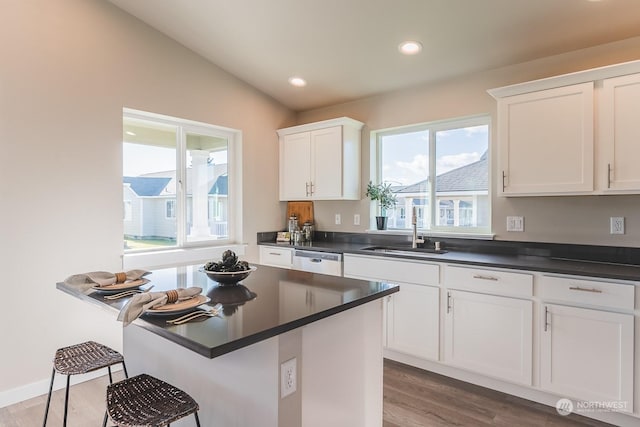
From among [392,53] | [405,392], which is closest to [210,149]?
[392,53]

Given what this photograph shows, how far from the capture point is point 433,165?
353cm

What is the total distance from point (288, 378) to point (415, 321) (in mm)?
1849

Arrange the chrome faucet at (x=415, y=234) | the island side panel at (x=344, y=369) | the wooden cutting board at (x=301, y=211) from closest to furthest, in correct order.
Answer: the island side panel at (x=344, y=369) < the chrome faucet at (x=415, y=234) < the wooden cutting board at (x=301, y=211)

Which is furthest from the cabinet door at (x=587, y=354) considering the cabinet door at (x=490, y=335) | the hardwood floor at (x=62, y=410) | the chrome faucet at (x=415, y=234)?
the hardwood floor at (x=62, y=410)

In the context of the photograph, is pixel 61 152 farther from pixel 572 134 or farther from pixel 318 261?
pixel 572 134

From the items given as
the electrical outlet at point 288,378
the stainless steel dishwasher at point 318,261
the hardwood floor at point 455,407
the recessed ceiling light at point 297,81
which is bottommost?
the hardwood floor at point 455,407

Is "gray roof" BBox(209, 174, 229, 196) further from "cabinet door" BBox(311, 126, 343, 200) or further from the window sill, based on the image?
"cabinet door" BBox(311, 126, 343, 200)

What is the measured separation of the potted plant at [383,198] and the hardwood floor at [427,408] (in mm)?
1522

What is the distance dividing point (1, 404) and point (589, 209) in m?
4.27

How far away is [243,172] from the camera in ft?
12.9

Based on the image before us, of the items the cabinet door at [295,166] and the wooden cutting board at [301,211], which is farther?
the wooden cutting board at [301,211]

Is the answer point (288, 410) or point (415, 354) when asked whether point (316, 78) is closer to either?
point (415, 354)

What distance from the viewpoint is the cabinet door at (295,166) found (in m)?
3.99

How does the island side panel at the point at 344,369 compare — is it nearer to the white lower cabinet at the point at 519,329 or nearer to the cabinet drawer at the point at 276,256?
the white lower cabinet at the point at 519,329
